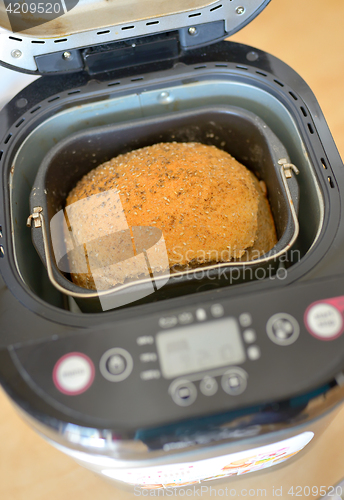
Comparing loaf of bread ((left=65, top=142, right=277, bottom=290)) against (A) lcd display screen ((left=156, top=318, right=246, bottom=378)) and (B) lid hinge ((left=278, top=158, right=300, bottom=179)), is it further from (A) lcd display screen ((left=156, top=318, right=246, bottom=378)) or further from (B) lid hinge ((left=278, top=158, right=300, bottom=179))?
Result: (A) lcd display screen ((left=156, top=318, right=246, bottom=378))

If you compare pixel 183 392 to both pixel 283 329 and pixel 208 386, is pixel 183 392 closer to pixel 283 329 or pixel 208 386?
pixel 208 386

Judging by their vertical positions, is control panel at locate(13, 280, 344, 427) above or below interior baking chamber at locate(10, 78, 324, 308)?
below

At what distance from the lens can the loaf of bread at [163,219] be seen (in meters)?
0.74

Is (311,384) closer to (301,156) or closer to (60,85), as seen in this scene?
(301,156)

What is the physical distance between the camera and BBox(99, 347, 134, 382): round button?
524mm

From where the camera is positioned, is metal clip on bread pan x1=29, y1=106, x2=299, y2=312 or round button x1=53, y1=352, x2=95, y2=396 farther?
metal clip on bread pan x1=29, y1=106, x2=299, y2=312

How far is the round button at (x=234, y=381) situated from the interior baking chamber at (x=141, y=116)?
0.33 metres

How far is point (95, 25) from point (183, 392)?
0.68m

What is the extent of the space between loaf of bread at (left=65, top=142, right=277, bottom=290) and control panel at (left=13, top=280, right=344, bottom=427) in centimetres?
20

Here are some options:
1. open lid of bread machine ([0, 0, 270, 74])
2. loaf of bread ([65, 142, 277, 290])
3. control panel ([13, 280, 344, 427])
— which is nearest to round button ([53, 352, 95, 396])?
control panel ([13, 280, 344, 427])

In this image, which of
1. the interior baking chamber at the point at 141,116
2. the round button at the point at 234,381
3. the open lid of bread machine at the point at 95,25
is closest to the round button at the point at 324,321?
the round button at the point at 234,381

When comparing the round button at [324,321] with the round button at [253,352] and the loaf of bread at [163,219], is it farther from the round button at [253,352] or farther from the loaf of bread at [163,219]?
the loaf of bread at [163,219]

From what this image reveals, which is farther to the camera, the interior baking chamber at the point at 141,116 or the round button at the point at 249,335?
the interior baking chamber at the point at 141,116

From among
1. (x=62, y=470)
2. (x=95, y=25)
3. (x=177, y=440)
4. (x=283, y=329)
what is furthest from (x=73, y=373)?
(x=95, y=25)
